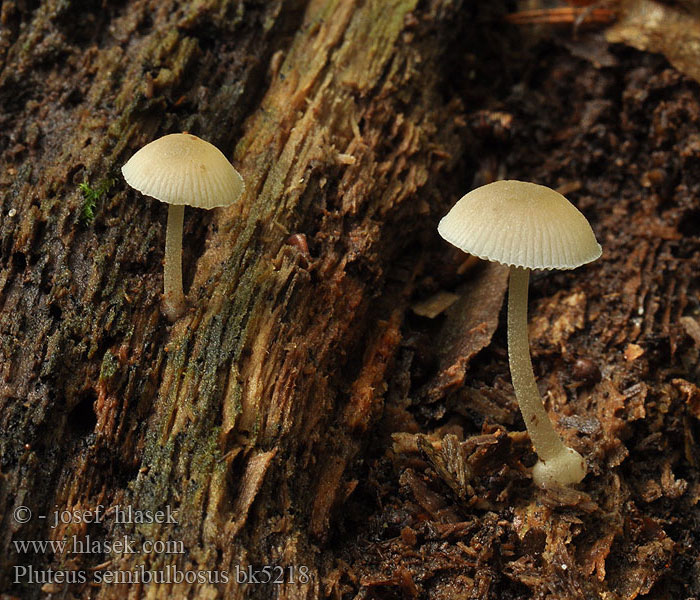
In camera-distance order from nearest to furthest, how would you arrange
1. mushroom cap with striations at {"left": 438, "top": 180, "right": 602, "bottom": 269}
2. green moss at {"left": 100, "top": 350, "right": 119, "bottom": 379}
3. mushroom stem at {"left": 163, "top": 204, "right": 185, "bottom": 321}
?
mushroom cap with striations at {"left": 438, "top": 180, "right": 602, "bottom": 269} → green moss at {"left": 100, "top": 350, "right": 119, "bottom": 379} → mushroom stem at {"left": 163, "top": 204, "right": 185, "bottom": 321}

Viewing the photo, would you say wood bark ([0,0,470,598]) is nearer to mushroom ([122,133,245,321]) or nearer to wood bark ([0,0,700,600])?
wood bark ([0,0,700,600])

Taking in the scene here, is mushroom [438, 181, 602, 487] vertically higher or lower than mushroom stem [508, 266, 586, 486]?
higher

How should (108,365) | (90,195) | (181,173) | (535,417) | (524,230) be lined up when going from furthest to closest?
(90,195) → (535,417) → (108,365) → (181,173) → (524,230)

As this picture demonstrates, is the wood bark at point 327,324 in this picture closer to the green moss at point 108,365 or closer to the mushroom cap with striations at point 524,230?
the green moss at point 108,365

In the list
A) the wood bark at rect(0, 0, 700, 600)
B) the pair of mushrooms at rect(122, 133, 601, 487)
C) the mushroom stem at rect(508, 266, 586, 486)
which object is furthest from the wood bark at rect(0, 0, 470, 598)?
the mushroom stem at rect(508, 266, 586, 486)

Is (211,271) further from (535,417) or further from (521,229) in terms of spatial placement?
A: (535,417)

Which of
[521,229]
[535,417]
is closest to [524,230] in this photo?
[521,229]

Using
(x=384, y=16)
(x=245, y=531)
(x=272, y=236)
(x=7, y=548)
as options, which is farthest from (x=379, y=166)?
(x=7, y=548)

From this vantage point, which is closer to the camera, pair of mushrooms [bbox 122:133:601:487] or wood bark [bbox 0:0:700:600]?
pair of mushrooms [bbox 122:133:601:487]
